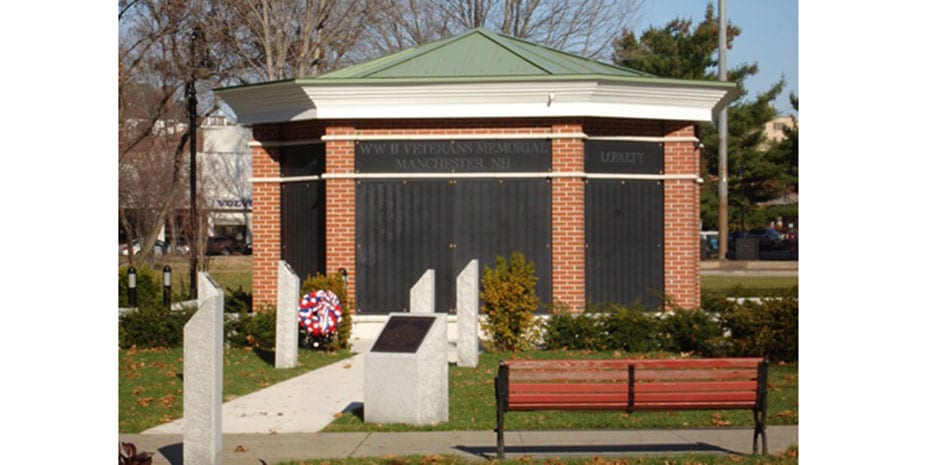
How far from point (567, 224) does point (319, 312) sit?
178 inches

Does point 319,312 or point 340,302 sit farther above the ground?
point 340,302

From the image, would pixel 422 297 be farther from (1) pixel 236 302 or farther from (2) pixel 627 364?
(2) pixel 627 364

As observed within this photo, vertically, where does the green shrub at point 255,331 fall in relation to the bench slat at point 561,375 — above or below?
below

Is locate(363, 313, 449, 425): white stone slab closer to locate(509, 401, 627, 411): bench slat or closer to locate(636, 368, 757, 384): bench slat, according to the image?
locate(509, 401, 627, 411): bench slat

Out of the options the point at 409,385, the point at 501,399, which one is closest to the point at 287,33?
the point at 409,385

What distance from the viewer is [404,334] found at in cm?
1172

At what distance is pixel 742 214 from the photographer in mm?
54875

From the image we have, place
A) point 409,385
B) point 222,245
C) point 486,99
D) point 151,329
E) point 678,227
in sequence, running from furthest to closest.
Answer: point 222,245 < point 678,227 < point 486,99 < point 151,329 < point 409,385

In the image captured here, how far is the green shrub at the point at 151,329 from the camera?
18.5m

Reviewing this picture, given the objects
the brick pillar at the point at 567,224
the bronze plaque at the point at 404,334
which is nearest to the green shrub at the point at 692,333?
the brick pillar at the point at 567,224

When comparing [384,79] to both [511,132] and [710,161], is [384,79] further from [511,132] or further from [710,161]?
[710,161]

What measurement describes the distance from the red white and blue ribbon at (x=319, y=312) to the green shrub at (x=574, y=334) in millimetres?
3120

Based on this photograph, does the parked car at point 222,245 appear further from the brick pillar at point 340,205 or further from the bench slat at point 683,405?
the bench slat at point 683,405

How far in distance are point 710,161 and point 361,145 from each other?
3559 centimetres
